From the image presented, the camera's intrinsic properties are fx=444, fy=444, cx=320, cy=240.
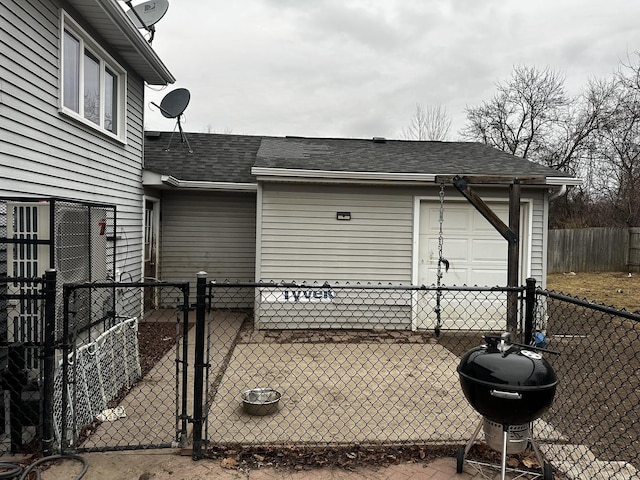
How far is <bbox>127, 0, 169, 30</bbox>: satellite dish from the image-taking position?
7.51m

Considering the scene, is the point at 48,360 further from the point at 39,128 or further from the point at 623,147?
the point at 623,147

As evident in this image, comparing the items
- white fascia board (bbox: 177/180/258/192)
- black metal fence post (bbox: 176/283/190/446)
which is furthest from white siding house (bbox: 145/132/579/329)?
black metal fence post (bbox: 176/283/190/446)

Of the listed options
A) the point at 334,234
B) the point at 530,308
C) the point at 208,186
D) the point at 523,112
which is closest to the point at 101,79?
the point at 208,186

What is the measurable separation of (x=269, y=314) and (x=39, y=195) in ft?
12.6

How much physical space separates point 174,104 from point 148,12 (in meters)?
1.74

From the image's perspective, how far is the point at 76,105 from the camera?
207 inches

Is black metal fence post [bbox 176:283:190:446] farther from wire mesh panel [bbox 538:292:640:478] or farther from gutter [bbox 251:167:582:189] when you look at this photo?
gutter [bbox 251:167:582:189]

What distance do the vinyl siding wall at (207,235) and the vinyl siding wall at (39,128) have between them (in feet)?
7.97

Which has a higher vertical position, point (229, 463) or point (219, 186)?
point (219, 186)

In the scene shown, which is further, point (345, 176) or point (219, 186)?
point (219, 186)

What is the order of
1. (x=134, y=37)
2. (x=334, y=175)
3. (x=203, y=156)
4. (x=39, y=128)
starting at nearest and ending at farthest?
(x=39, y=128) → (x=134, y=37) → (x=334, y=175) → (x=203, y=156)

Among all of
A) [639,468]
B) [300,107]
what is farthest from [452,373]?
[300,107]

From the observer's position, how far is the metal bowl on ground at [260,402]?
3.66 metres

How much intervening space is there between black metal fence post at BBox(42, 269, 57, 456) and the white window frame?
284 cm
